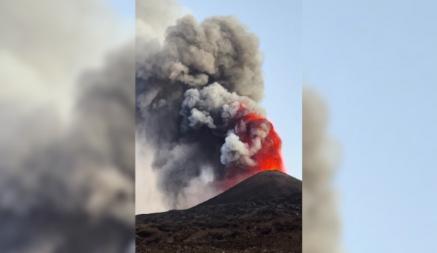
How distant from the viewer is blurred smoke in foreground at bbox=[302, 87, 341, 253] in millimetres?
4848

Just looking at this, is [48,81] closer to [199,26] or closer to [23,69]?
[23,69]

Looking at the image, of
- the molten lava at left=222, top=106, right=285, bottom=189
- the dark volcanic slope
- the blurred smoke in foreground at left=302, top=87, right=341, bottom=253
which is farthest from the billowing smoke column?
the blurred smoke in foreground at left=302, top=87, right=341, bottom=253

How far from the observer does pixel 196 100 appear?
4703 millimetres

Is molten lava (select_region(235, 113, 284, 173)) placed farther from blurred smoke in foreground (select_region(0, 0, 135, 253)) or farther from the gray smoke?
blurred smoke in foreground (select_region(0, 0, 135, 253))

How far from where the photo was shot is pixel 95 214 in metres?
4.51

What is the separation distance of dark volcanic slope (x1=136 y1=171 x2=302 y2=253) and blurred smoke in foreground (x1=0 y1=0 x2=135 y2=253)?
26 cm

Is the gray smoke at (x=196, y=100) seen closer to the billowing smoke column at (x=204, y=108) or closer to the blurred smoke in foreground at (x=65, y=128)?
the billowing smoke column at (x=204, y=108)

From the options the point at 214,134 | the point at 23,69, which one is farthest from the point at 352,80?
the point at 23,69

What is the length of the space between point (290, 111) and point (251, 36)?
2.22 feet

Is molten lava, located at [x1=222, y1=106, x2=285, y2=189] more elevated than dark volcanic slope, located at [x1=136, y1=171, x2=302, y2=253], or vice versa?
molten lava, located at [x1=222, y1=106, x2=285, y2=189]

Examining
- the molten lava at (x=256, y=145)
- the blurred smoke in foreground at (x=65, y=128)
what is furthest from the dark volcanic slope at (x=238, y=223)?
the blurred smoke in foreground at (x=65, y=128)

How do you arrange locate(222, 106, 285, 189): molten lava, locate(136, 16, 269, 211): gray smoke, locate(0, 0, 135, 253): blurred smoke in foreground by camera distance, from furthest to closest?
locate(222, 106, 285, 189): molten lava → locate(136, 16, 269, 211): gray smoke → locate(0, 0, 135, 253): blurred smoke in foreground

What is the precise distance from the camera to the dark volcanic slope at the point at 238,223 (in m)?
4.65

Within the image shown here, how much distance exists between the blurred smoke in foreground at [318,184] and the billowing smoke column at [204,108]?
0.27m
